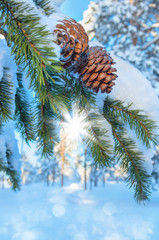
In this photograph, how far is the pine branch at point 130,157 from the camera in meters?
1.05

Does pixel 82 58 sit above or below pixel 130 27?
below

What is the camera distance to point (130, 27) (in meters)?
8.15

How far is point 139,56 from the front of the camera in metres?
7.79

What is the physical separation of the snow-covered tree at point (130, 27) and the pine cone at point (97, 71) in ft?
24.8

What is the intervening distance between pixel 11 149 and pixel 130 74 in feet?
3.67

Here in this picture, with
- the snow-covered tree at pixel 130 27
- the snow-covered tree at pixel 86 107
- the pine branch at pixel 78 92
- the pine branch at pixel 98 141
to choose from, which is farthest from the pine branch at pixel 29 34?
the snow-covered tree at pixel 130 27

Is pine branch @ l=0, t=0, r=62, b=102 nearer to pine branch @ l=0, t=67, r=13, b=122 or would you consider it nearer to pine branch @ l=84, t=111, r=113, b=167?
pine branch @ l=0, t=67, r=13, b=122

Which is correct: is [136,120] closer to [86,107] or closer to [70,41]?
[86,107]

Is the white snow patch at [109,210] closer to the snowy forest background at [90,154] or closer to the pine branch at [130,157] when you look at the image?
the snowy forest background at [90,154]

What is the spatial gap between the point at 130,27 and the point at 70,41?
28.3ft

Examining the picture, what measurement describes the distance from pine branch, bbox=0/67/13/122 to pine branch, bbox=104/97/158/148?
1.73 ft

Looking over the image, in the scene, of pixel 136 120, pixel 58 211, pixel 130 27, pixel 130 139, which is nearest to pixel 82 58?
pixel 136 120

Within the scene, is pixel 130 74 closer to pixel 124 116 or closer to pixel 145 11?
pixel 124 116

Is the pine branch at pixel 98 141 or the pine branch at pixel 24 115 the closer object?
the pine branch at pixel 98 141
